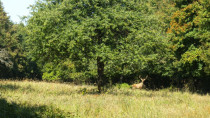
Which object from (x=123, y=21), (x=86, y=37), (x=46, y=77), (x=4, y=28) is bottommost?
(x=46, y=77)

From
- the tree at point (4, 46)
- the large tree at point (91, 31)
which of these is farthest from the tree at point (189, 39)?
the tree at point (4, 46)

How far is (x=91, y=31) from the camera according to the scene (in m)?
12.5

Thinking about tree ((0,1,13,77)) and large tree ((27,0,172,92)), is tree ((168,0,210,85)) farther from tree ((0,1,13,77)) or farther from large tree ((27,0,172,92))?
tree ((0,1,13,77))

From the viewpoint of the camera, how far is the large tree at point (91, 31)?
39.6 ft

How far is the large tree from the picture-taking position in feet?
39.6

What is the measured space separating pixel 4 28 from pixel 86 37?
34587 millimetres

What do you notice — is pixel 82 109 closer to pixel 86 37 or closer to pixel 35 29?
pixel 86 37

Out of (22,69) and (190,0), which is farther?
(22,69)

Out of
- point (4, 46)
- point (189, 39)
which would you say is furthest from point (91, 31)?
point (4, 46)

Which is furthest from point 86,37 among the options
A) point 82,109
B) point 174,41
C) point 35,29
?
point 174,41

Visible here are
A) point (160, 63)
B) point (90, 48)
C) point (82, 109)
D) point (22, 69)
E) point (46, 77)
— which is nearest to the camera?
point (82, 109)

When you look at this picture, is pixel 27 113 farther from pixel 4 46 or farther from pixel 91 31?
pixel 4 46

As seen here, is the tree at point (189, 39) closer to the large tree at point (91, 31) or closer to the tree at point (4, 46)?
the large tree at point (91, 31)

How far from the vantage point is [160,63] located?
26844 mm
